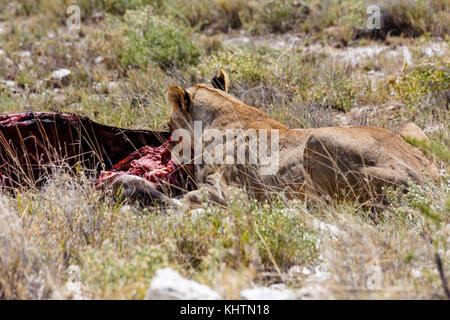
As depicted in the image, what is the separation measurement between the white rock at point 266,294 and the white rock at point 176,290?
17 centimetres

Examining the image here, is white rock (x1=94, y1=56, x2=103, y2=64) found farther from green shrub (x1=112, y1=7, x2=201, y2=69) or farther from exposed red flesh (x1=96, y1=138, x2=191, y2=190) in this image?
exposed red flesh (x1=96, y1=138, x2=191, y2=190)

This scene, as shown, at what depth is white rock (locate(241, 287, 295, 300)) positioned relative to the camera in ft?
8.90

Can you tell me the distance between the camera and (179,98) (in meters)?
5.24

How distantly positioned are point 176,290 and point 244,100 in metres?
4.80

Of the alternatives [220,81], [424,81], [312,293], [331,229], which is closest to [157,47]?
[220,81]

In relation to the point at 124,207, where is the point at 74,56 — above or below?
above

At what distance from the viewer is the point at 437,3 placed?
9.97m

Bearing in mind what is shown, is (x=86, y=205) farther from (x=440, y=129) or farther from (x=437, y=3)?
(x=437, y=3)

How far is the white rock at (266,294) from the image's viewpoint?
2712 mm

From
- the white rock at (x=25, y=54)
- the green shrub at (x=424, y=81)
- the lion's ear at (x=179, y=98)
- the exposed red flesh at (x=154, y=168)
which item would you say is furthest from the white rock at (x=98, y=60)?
the green shrub at (x=424, y=81)

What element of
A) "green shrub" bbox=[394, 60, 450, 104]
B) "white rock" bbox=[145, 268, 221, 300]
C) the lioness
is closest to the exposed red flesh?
the lioness

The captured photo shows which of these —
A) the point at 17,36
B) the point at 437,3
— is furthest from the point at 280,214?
the point at 17,36

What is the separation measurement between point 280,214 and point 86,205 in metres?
1.56
